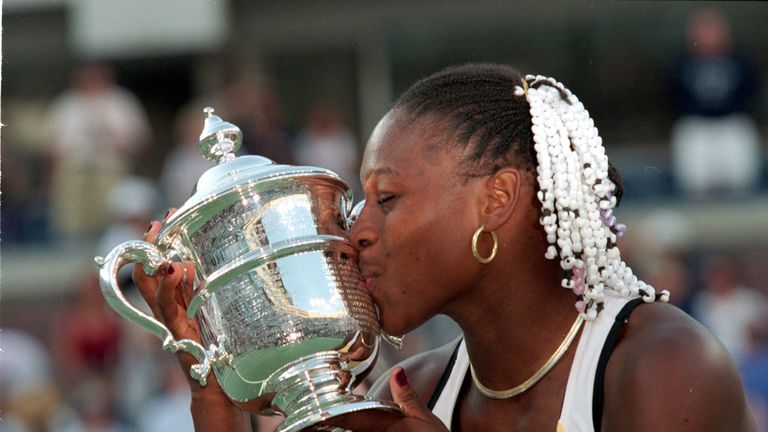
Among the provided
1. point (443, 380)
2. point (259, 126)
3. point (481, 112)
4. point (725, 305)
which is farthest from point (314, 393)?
point (259, 126)

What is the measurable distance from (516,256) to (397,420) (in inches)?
17.2

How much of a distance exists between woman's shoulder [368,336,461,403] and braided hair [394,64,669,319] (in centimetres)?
47

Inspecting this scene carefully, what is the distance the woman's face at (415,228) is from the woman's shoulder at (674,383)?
38cm

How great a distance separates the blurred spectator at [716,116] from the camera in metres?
9.84

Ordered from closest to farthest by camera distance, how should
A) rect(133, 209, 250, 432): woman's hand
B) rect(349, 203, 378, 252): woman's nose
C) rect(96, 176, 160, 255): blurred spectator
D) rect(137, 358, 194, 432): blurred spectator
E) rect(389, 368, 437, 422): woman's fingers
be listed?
rect(389, 368, 437, 422): woman's fingers, rect(349, 203, 378, 252): woman's nose, rect(133, 209, 250, 432): woman's hand, rect(137, 358, 194, 432): blurred spectator, rect(96, 176, 160, 255): blurred spectator

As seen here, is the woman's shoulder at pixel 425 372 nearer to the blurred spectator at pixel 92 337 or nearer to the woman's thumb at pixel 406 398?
the woman's thumb at pixel 406 398

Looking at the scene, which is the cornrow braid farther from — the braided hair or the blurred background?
the blurred background

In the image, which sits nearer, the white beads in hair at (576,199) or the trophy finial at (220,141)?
the white beads in hair at (576,199)

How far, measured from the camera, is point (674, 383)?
251 centimetres

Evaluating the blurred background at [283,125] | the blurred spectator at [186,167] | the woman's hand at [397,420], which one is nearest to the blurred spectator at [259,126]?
the blurred background at [283,125]

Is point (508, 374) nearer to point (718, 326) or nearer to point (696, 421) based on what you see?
point (696, 421)

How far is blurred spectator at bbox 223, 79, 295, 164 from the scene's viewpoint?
29.9 ft

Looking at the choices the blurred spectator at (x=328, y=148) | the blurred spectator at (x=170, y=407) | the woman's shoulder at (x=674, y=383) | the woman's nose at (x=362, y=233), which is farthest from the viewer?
the blurred spectator at (x=328, y=148)

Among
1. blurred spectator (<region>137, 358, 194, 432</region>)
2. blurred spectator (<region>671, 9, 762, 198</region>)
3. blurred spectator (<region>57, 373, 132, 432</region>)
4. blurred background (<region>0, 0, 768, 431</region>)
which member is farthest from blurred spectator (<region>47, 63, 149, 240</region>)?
blurred spectator (<region>671, 9, 762, 198</region>)
